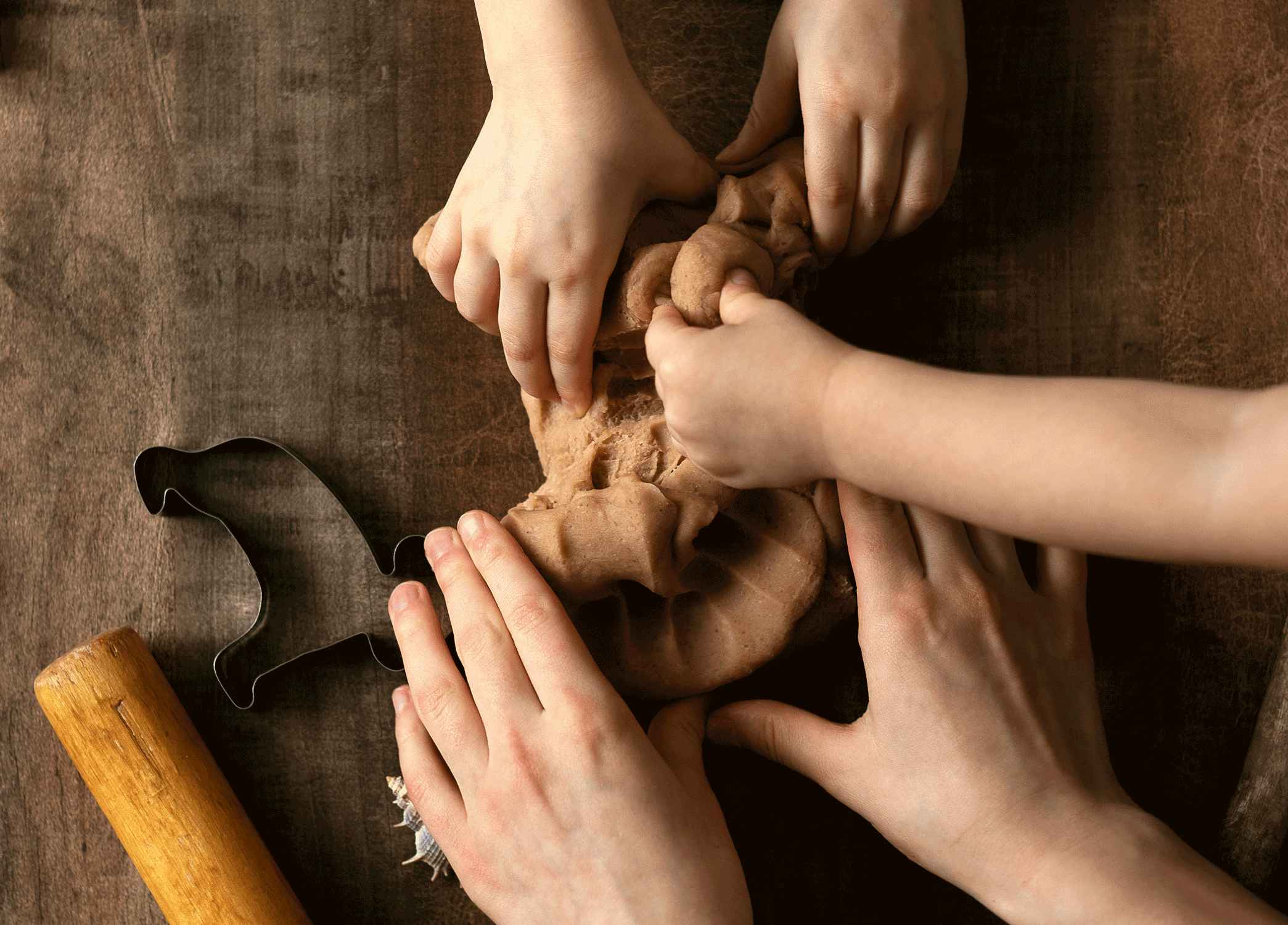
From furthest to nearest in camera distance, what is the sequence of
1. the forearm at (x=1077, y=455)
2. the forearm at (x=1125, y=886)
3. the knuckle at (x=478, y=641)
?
the knuckle at (x=478, y=641) → the forearm at (x=1125, y=886) → the forearm at (x=1077, y=455)

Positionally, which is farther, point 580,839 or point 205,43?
point 205,43

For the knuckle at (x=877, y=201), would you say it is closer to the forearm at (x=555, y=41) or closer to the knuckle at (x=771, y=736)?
the forearm at (x=555, y=41)

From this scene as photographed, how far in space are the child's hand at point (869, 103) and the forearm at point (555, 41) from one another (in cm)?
14

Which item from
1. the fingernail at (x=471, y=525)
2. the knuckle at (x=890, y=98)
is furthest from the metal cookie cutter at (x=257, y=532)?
the knuckle at (x=890, y=98)

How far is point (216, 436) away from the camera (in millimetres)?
931

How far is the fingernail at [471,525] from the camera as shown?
776 millimetres

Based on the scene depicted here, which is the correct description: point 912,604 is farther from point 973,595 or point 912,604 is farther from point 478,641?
point 478,641

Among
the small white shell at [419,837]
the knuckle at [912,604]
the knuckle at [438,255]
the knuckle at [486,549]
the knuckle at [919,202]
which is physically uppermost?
the knuckle at [919,202]

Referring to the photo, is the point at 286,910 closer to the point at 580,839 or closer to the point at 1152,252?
the point at 580,839

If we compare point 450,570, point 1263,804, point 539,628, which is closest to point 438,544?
point 450,570

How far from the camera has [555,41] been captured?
0.74 m

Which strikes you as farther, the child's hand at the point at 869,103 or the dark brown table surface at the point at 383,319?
the dark brown table surface at the point at 383,319

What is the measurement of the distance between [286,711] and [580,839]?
346 millimetres

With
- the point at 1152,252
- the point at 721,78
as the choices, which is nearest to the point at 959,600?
the point at 1152,252
